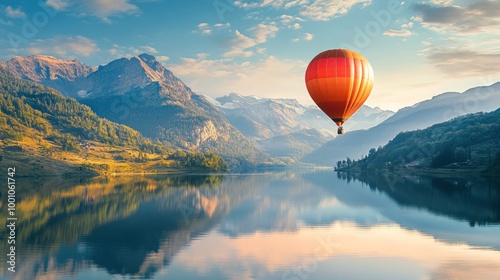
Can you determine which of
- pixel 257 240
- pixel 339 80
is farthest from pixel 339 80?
pixel 257 240

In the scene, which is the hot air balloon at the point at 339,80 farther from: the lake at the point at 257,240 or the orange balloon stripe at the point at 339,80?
the lake at the point at 257,240

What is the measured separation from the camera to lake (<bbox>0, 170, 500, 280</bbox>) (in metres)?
47.0

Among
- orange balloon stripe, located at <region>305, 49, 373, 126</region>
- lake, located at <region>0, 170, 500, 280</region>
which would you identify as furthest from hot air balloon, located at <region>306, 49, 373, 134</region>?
lake, located at <region>0, 170, 500, 280</region>

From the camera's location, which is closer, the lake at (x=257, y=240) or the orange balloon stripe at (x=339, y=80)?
the lake at (x=257, y=240)

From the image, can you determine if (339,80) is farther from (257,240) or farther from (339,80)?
(257,240)

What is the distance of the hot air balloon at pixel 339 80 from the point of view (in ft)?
213

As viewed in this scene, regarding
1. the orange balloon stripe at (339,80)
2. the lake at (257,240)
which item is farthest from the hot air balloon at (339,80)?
the lake at (257,240)

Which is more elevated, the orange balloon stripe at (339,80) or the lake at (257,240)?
the orange balloon stripe at (339,80)

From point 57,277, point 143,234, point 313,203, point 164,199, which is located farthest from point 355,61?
point 164,199

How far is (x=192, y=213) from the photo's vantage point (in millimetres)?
99938

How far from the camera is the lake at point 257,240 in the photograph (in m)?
47.0

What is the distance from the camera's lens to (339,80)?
6481 cm

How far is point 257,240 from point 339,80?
28.1 metres

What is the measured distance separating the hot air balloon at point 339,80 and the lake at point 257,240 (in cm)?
1960
